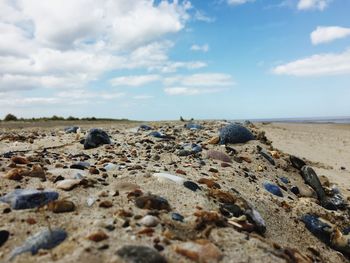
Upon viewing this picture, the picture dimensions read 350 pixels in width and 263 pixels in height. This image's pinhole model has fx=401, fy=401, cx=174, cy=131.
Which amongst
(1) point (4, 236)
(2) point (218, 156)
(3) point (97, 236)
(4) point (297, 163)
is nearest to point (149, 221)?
(3) point (97, 236)

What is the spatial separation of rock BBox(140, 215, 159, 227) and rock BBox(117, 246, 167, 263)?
392mm

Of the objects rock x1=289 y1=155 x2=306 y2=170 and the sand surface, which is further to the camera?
rock x1=289 y1=155 x2=306 y2=170

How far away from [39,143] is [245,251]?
6.50 metres

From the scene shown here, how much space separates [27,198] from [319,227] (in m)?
2.90

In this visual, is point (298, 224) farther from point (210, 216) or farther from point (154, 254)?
point (154, 254)

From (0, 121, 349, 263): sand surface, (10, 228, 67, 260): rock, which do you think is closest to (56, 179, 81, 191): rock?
(0, 121, 349, 263): sand surface

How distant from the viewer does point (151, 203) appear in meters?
3.39

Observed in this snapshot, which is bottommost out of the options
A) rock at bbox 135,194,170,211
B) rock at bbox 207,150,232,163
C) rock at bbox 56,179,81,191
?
rock at bbox 135,194,170,211

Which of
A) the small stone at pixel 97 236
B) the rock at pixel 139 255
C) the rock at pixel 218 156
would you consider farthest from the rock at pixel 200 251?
the rock at pixel 218 156

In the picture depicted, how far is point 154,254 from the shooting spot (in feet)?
8.48

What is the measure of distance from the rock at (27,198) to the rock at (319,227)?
2.60m

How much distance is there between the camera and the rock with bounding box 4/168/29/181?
3.90 meters

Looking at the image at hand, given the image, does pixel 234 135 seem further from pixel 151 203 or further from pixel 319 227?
pixel 151 203

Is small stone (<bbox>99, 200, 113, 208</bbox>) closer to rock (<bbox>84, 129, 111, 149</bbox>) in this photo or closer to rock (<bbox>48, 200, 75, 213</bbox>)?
rock (<bbox>48, 200, 75, 213</bbox>)
